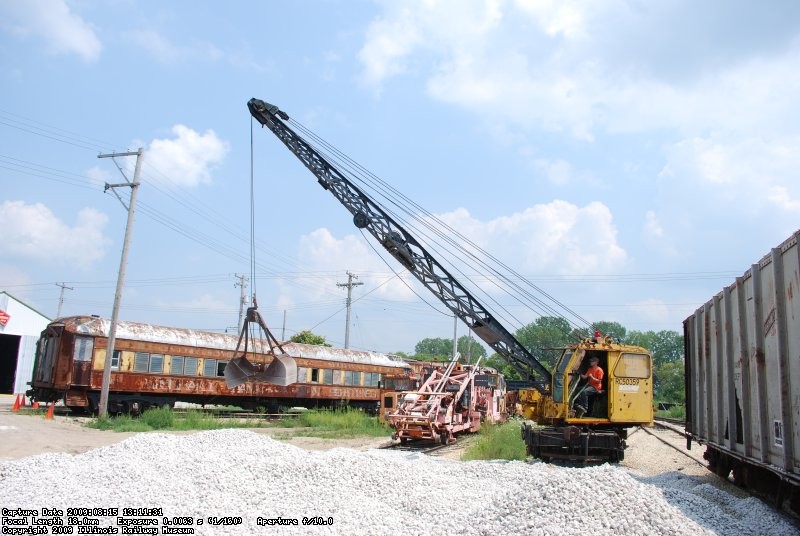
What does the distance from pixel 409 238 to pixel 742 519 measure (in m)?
12.0

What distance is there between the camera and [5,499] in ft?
22.7

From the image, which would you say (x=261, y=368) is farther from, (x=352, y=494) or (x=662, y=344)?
(x=662, y=344)

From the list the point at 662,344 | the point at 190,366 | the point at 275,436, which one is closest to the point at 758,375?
the point at 275,436

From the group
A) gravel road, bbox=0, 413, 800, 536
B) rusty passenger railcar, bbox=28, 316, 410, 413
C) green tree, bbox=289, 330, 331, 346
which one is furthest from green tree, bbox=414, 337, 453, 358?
gravel road, bbox=0, 413, 800, 536

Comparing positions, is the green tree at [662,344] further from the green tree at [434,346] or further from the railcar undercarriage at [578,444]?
the railcar undercarriage at [578,444]

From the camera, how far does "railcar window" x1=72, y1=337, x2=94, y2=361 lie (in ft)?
69.0

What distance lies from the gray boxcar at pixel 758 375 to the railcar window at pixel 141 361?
18.1 m

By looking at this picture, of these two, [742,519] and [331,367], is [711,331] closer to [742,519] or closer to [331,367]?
[742,519]

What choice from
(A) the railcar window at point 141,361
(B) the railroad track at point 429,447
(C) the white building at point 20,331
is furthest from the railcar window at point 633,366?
(C) the white building at point 20,331

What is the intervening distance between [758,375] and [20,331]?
39.6m

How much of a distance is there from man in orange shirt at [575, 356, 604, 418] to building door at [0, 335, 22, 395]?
3723 cm

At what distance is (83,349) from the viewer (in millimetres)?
21188

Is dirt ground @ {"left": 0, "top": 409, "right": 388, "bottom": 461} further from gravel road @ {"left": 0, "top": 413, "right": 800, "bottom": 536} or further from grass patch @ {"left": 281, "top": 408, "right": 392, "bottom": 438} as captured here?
gravel road @ {"left": 0, "top": 413, "right": 800, "bottom": 536}

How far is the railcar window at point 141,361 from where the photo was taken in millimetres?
22031
